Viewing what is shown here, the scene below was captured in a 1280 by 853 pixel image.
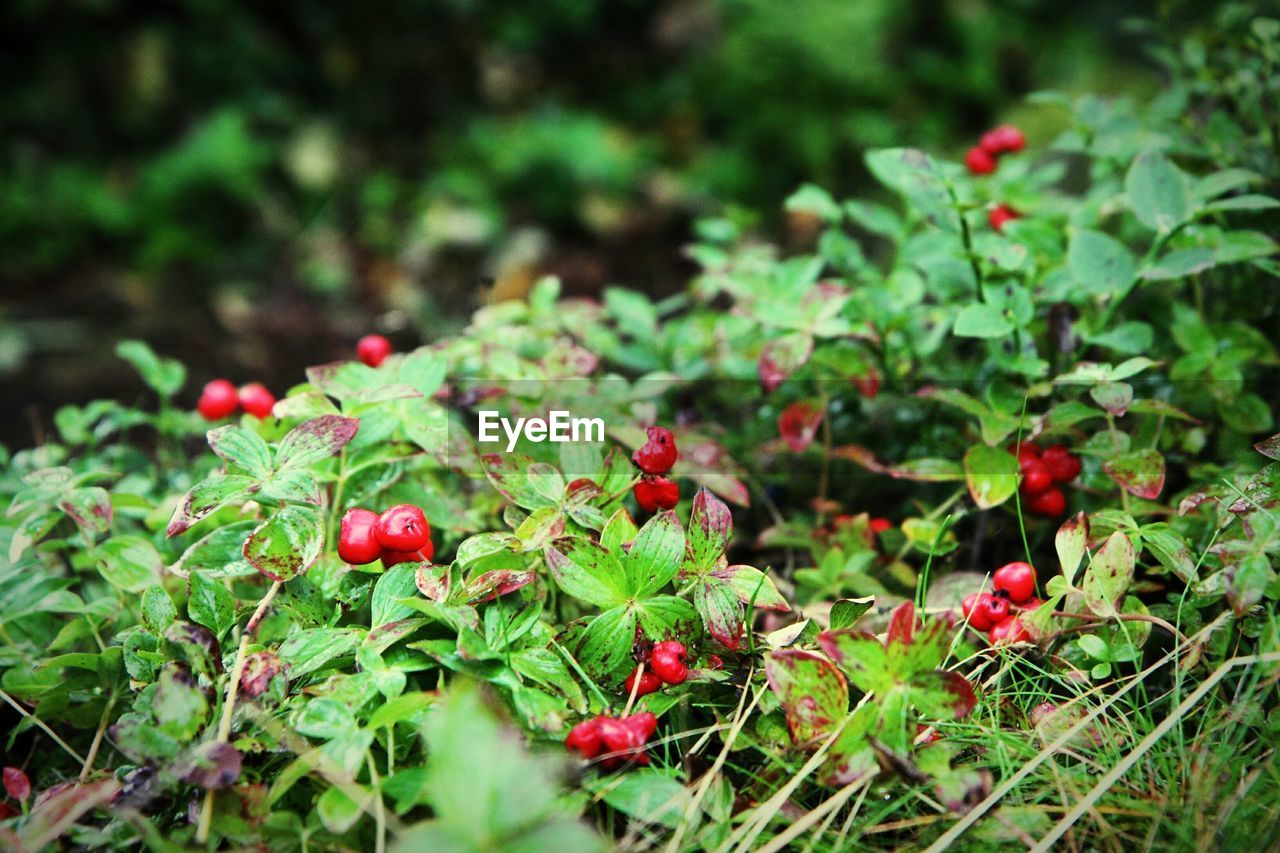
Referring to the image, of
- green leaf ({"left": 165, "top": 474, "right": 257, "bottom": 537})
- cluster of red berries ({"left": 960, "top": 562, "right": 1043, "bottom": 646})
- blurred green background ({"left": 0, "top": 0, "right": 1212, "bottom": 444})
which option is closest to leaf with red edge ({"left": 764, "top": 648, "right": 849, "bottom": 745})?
cluster of red berries ({"left": 960, "top": 562, "right": 1043, "bottom": 646})

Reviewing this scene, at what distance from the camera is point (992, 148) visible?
176 cm

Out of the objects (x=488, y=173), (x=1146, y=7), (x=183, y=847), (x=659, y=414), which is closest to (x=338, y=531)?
(x=183, y=847)

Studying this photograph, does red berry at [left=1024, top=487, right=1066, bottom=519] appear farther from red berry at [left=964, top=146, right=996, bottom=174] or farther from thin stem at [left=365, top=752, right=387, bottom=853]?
thin stem at [left=365, top=752, right=387, bottom=853]

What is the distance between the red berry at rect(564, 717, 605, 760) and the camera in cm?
94

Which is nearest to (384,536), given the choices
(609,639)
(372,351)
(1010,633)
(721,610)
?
(609,639)

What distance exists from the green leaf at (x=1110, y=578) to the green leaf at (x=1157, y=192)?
545 mm

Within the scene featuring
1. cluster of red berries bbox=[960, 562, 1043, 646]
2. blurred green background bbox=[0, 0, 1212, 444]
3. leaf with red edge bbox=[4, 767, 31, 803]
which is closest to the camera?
Result: leaf with red edge bbox=[4, 767, 31, 803]

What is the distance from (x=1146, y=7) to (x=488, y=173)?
3.09 m

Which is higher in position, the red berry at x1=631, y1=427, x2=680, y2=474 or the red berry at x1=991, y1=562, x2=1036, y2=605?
the red berry at x1=631, y1=427, x2=680, y2=474

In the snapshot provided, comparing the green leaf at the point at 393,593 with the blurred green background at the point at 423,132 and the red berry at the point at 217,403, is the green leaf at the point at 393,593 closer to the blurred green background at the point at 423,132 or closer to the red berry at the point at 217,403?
the red berry at the point at 217,403

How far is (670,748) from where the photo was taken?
1.13m

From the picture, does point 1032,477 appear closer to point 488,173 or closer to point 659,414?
point 659,414

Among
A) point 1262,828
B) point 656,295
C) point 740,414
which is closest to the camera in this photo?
point 1262,828

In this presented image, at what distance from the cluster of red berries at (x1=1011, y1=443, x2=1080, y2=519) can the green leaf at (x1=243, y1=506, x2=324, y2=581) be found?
91 centimetres
